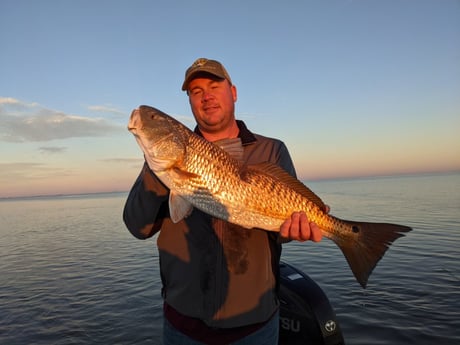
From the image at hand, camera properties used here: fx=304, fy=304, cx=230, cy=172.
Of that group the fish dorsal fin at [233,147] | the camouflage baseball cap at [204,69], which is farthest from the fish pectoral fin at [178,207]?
the camouflage baseball cap at [204,69]

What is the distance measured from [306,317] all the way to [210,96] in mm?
4117

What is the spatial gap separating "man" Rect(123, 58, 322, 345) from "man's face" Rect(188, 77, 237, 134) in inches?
18.8

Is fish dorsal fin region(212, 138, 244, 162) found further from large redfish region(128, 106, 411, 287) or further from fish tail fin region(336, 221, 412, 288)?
fish tail fin region(336, 221, 412, 288)

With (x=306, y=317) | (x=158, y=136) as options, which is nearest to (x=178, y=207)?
(x=158, y=136)

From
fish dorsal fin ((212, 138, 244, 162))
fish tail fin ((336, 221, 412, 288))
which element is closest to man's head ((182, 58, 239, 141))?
fish dorsal fin ((212, 138, 244, 162))

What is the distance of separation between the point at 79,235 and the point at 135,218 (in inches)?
971

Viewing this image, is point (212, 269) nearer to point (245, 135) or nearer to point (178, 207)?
point (178, 207)

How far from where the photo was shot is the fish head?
3.50 metres

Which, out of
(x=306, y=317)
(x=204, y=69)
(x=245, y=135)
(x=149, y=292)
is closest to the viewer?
(x=204, y=69)

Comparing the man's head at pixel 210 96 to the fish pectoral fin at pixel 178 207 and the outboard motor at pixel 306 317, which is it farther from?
the outboard motor at pixel 306 317

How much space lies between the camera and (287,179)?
12.4 feet


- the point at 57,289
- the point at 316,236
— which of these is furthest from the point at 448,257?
the point at 57,289

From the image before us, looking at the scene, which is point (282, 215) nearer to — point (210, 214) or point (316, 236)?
point (316, 236)

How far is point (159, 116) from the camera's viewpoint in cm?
370
